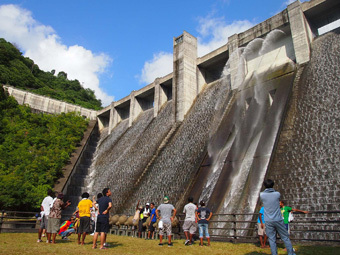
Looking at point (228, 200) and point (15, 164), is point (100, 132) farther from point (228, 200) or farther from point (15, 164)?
point (228, 200)

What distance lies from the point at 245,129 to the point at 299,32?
701cm

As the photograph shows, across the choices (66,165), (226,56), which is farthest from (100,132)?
(226,56)

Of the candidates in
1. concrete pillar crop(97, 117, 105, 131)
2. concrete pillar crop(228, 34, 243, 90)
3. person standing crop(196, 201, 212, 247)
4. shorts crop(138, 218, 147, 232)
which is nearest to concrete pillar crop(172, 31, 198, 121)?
concrete pillar crop(228, 34, 243, 90)

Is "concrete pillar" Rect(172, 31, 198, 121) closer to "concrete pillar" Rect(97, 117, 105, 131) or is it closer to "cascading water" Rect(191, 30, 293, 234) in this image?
"cascading water" Rect(191, 30, 293, 234)

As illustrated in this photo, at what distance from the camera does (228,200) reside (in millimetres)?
11086

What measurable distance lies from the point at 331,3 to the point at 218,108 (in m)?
9.12

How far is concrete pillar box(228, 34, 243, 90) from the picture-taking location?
62.7 feet

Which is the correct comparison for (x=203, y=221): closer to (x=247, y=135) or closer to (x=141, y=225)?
(x=141, y=225)

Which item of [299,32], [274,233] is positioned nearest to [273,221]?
[274,233]

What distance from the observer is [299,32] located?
1599cm

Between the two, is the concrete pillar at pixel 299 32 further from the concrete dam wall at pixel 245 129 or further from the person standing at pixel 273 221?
the person standing at pixel 273 221

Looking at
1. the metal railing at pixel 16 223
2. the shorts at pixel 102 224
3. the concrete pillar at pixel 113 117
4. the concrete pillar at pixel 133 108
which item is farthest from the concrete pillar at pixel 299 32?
the concrete pillar at pixel 113 117

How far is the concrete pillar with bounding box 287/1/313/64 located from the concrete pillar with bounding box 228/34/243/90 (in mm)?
4216

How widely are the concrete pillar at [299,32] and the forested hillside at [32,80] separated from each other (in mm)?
34030
